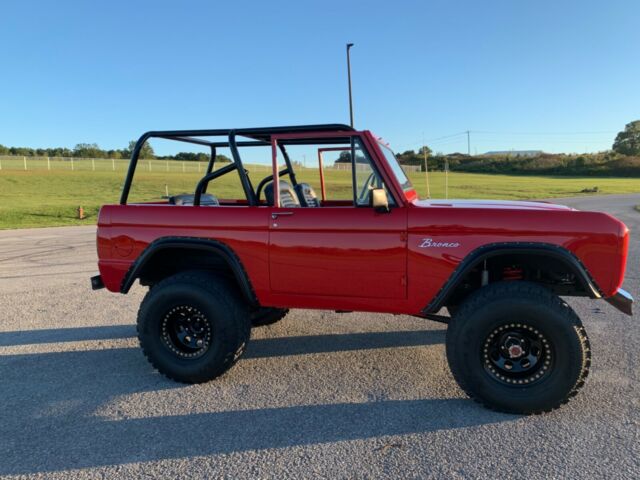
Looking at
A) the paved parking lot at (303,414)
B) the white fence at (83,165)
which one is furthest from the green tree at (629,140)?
the paved parking lot at (303,414)

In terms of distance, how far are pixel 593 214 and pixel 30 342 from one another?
206 inches

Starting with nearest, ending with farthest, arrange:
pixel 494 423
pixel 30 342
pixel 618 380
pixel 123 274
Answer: pixel 494 423
pixel 618 380
pixel 123 274
pixel 30 342

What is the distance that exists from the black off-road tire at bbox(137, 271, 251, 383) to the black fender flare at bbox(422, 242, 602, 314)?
1.61m

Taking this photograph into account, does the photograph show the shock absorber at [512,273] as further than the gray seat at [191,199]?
No

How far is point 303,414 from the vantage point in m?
3.22

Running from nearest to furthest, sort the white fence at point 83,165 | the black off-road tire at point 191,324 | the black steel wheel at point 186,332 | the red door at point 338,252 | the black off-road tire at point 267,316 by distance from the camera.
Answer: the red door at point 338,252 → the black off-road tire at point 191,324 → the black steel wheel at point 186,332 → the black off-road tire at point 267,316 → the white fence at point 83,165

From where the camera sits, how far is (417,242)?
133 inches

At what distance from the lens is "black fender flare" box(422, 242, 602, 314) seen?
3105mm

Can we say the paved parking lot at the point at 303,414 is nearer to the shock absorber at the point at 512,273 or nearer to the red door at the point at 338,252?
the red door at the point at 338,252

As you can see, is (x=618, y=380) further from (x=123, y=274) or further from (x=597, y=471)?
(x=123, y=274)

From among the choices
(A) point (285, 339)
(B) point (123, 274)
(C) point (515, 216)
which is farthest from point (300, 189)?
(C) point (515, 216)

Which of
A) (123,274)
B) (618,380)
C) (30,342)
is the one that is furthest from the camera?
(30,342)

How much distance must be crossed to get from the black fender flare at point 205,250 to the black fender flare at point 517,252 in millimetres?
1493

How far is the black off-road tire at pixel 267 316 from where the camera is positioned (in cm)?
460
